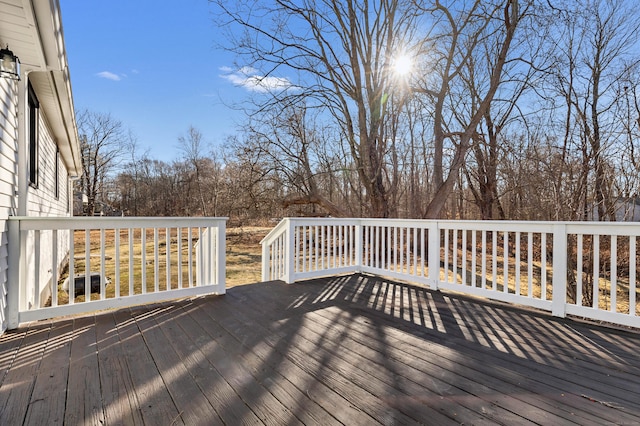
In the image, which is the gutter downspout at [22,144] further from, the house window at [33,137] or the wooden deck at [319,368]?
the wooden deck at [319,368]

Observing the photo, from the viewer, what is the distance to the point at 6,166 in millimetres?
2775

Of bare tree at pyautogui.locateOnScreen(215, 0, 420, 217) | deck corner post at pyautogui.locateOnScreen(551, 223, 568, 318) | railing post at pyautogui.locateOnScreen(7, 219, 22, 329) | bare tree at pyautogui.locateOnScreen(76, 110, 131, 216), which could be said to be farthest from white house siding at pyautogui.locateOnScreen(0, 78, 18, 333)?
bare tree at pyautogui.locateOnScreen(76, 110, 131, 216)

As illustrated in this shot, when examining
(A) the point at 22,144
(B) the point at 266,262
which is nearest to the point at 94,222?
(A) the point at 22,144

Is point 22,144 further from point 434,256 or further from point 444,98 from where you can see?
point 444,98

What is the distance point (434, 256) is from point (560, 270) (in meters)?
1.30

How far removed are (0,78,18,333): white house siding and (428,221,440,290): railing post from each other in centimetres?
418

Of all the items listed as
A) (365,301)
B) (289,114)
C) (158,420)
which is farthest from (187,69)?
(158,420)

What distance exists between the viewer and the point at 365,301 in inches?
137

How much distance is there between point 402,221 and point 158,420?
3.50 meters

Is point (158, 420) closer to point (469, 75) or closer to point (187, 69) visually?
point (469, 75)

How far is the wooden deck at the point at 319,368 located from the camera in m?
1.52

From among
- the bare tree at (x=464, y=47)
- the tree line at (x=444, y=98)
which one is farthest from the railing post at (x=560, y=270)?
the bare tree at (x=464, y=47)

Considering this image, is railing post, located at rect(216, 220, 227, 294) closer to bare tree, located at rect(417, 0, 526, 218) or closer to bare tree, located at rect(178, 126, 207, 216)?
bare tree, located at rect(417, 0, 526, 218)

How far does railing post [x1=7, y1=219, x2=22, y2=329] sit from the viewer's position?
8.56ft
